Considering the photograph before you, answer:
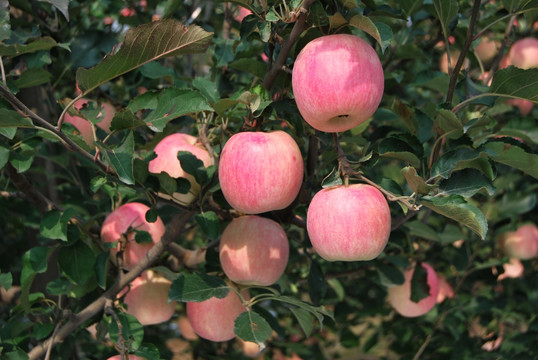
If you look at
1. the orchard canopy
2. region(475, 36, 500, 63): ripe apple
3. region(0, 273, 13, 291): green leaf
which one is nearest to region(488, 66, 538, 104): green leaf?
the orchard canopy

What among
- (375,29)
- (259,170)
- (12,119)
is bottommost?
(259,170)

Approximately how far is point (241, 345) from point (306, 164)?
1.48 metres

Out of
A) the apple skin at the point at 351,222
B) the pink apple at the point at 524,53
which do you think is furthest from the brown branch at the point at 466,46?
the pink apple at the point at 524,53

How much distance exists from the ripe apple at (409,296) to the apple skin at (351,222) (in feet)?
2.51

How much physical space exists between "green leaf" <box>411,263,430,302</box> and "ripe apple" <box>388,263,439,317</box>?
76 mm

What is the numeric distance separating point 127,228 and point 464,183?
0.72 meters

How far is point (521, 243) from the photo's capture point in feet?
6.42

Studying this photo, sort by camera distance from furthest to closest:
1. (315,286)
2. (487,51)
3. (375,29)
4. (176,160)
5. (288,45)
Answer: (487,51) < (315,286) < (176,160) < (288,45) < (375,29)

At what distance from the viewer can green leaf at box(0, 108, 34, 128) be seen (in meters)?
0.82

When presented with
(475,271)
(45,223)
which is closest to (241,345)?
(475,271)

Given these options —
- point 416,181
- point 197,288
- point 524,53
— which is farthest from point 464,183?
point 524,53

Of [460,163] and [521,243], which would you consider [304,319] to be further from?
[521,243]

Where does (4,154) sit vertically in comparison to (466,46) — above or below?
below

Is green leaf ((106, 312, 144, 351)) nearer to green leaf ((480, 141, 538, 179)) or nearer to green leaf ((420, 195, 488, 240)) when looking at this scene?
green leaf ((420, 195, 488, 240))
